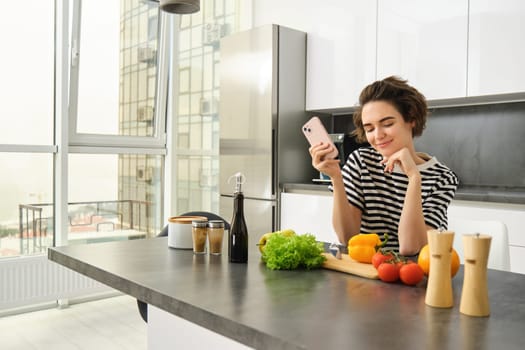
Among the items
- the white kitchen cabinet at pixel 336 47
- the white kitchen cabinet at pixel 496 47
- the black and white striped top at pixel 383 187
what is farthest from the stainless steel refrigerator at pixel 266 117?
the black and white striped top at pixel 383 187

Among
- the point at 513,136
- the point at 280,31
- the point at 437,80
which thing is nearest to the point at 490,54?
the point at 437,80

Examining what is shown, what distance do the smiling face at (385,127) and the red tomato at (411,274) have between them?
67 centimetres

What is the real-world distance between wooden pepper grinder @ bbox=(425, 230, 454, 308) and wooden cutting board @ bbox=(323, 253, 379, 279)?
23 cm

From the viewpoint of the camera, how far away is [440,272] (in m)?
1.06

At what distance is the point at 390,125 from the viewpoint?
1.83 metres

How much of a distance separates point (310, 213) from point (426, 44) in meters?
1.39

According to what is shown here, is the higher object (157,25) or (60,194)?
(157,25)

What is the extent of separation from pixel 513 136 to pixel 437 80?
1.98ft

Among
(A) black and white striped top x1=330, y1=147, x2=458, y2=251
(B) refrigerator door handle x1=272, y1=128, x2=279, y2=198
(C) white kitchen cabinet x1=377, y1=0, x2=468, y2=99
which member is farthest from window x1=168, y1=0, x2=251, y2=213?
(A) black and white striped top x1=330, y1=147, x2=458, y2=251

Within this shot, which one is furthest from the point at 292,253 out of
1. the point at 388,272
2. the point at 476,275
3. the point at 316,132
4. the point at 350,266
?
the point at 476,275

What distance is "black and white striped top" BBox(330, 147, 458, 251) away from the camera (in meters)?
1.89

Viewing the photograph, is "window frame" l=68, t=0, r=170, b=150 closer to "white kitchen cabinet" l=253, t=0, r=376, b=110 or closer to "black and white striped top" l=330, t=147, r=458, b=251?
"white kitchen cabinet" l=253, t=0, r=376, b=110

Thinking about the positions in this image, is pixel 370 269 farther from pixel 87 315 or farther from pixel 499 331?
pixel 87 315

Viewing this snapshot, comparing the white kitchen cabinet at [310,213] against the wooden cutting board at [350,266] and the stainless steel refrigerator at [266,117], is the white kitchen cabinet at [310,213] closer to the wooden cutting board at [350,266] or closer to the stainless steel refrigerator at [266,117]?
the stainless steel refrigerator at [266,117]
